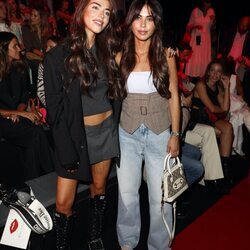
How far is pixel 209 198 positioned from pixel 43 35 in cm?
389

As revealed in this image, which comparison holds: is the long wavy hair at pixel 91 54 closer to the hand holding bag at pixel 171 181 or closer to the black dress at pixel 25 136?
the hand holding bag at pixel 171 181

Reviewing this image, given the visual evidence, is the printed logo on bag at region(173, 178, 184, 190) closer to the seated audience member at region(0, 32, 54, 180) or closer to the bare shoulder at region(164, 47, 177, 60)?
the bare shoulder at region(164, 47, 177, 60)

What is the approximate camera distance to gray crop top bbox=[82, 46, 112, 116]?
2.07 meters

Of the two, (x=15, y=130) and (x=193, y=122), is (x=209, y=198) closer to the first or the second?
(x=193, y=122)

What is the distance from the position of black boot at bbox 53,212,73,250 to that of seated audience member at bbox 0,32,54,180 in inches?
33.2

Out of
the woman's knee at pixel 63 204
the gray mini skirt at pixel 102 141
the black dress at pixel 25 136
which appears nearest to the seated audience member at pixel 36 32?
the black dress at pixel 25 136

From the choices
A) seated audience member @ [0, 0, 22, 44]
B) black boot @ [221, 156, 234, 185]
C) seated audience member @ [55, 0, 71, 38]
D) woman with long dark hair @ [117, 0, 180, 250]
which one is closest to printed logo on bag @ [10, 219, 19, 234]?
woman with long dark hair @ [117, 0, 180, 250]

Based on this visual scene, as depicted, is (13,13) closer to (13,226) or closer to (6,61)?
(6,61)

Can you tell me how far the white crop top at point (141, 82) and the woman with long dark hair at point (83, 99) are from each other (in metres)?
0.09

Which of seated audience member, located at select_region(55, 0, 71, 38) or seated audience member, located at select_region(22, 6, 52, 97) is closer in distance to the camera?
seated audience member, located at select_region(22, 6, 52, 97)

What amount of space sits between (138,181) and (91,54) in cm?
92

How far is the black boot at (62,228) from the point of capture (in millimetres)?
2184

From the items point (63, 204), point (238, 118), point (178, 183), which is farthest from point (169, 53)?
point (238, 118)

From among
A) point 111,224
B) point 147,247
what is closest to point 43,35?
point 111,224
